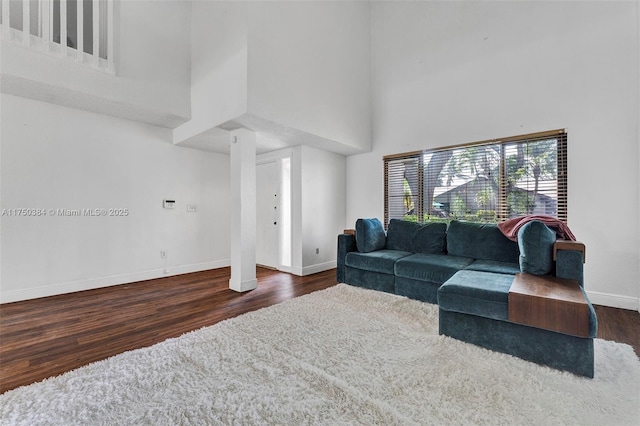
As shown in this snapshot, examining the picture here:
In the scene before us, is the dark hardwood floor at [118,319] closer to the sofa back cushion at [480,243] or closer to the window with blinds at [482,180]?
the sofa back cushion at [480,243]

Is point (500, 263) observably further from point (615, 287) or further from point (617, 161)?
point (617, 161)

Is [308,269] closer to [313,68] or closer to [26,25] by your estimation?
[313,68]

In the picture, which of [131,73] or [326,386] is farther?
[131,73]

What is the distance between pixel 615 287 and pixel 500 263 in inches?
53.2

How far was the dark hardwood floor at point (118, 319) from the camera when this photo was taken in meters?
2.00

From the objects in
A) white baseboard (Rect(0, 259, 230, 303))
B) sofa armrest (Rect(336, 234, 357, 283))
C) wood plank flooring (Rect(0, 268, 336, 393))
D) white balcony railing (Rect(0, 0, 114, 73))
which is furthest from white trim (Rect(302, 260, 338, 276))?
white balcony railing (Rect(0, 0, 114, 73))

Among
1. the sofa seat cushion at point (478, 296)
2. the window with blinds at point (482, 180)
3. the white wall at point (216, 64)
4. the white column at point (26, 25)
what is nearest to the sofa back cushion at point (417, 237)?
the window with blinds at point (482, 180)

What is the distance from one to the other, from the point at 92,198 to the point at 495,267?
5248 mm

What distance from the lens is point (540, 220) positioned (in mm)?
2645

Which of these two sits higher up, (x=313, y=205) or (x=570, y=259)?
(x=313, y=205)

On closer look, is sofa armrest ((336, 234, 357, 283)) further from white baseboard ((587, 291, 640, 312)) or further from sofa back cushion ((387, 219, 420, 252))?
white baseboard ((587, 291, 640, 312))

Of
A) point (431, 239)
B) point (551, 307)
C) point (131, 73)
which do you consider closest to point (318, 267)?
point (431, 239)

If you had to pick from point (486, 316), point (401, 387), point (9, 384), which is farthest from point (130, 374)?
point (486, 316)

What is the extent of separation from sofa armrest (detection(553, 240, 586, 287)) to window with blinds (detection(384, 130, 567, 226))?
151 cm
